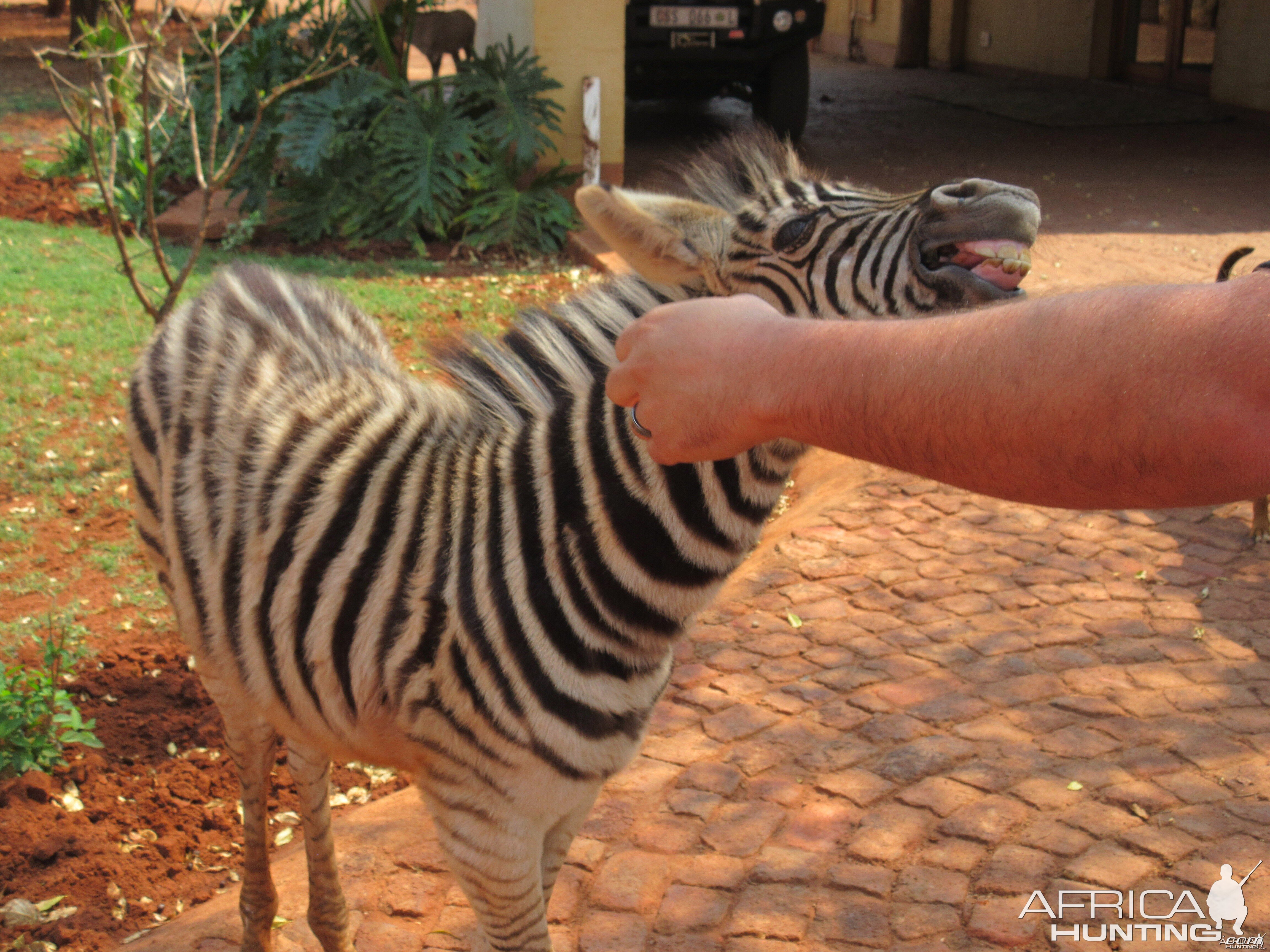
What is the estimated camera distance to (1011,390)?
142 cm

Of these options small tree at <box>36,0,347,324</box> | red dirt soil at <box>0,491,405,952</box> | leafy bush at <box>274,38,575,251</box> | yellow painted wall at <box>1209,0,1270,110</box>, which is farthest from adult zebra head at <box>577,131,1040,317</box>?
yellow painted wall at <box>1209,0,1270,110</box>

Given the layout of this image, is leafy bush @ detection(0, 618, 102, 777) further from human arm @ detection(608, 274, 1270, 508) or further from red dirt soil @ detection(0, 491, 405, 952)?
human arm @ detection(608, 274, 1270, 508)

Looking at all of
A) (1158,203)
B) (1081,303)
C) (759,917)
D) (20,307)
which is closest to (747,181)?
(1081,303)

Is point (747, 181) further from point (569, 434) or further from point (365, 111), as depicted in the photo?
point (365, 111)

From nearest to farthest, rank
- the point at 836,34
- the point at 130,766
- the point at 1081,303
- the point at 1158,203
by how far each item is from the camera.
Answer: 1. the point at 1081,303
2. the point at 130,766
3. the point at 1158,203
4. the point at 836,34

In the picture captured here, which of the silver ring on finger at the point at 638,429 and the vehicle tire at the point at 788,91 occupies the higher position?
the vehicle tire at the point at 788,91

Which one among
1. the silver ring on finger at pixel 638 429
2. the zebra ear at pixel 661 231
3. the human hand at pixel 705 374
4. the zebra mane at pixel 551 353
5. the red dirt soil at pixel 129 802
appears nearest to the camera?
the human hand at pixel 705 374

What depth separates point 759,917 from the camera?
295 centimetres

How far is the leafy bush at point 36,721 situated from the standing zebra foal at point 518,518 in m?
1.07

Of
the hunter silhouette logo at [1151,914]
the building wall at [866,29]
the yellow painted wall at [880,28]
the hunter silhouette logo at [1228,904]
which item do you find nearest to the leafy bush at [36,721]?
the hunter silhouette logo at [1151,914]

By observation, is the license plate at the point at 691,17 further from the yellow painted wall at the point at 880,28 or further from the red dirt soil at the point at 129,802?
the yellow painted wall at the point at 880,28

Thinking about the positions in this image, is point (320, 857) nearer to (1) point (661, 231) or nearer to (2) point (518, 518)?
(2) point (518, 518)

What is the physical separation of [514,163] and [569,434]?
7.33 meters

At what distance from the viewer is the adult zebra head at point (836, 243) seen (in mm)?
1940
